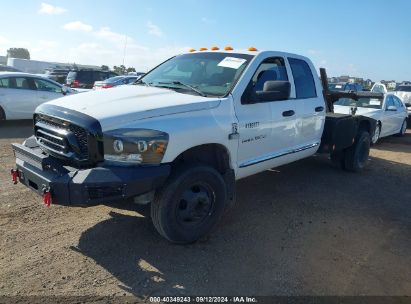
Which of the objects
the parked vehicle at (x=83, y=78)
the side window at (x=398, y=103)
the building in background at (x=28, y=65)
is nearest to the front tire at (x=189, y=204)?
the side window at (x=398, y=103)

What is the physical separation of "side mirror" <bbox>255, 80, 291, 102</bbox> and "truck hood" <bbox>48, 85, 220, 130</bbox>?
606 millimetres

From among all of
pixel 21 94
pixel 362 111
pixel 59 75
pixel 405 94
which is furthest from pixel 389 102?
pixel 59 75

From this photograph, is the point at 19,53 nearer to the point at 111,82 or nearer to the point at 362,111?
the point at 111,82

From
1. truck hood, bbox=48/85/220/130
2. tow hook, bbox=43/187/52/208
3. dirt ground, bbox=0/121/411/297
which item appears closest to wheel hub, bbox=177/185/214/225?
dirt ground, bbox=0/121/411/297

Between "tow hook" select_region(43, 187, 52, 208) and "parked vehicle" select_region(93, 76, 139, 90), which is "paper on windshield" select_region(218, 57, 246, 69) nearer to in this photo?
"tow hook" select_region(43, 187, 52, 208)

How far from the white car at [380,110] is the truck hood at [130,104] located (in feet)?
24.2

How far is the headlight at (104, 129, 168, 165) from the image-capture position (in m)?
3.28

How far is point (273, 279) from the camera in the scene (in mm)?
3357

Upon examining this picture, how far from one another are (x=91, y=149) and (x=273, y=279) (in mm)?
1927

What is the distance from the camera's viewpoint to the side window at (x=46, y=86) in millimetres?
11257

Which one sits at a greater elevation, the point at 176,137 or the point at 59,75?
the point at 59,75

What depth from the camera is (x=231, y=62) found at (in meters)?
4.57

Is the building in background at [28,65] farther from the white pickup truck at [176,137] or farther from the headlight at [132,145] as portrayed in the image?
the headlight at [132,145]

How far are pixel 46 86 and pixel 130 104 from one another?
8950mm
